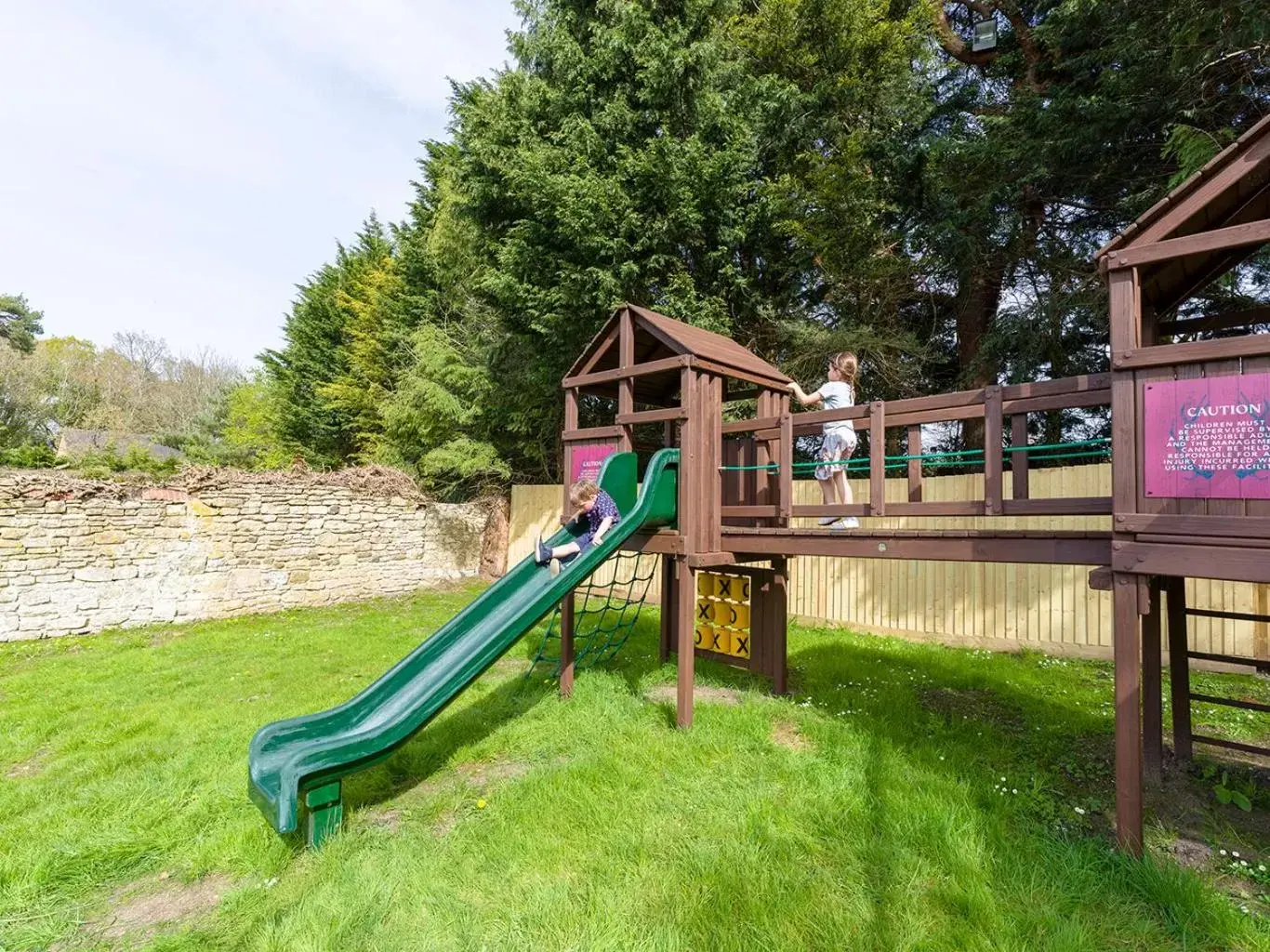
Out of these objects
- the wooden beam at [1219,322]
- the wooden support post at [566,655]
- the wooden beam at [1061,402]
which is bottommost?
the wooden support post at [566,655]

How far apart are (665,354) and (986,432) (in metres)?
3.87

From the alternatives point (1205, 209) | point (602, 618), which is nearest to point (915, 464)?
point (1205, 209)

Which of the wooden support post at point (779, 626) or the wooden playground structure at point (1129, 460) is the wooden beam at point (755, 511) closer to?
the wooden playground structure at point (1129, 460)

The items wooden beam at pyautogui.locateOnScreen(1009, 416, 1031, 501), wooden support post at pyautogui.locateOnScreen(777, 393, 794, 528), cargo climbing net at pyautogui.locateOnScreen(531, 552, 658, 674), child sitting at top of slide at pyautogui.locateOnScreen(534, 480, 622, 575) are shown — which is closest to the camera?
wooden beam at pyautogui.locateOnScreen(1009, 416, 1031, 501)

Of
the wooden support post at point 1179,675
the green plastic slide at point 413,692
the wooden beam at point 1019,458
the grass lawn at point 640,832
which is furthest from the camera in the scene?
the wooden support post at point 1179,675

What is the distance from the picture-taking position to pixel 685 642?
5000 millimetres

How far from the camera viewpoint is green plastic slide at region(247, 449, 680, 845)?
3.23 meters

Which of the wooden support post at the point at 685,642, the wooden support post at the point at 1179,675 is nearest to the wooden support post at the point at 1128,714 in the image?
the wooden support post at the point at 1179,675

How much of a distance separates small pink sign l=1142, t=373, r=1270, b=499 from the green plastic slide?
11.1ft

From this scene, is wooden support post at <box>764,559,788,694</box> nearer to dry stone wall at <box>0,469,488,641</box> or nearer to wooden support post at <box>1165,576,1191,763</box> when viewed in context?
wooden support post at <box>1165,576,1191,763</box>

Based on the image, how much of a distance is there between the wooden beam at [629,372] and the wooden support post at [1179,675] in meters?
4.04

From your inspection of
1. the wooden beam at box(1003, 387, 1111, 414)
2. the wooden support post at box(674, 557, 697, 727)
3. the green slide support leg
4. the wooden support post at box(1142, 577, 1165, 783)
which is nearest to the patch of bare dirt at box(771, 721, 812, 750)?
the wooden support post at box(674, 557, 697, 727)

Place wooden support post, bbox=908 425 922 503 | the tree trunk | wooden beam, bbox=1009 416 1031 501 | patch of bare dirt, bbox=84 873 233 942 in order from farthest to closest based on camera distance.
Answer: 1. the tree trunk
2. wooden support post, bbox=908 425 922 503
3. wooden beam, bbox=1009 416 1031 501
4. patch of bare dirt, bbox=84 873 233 942

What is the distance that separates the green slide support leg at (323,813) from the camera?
331cm
